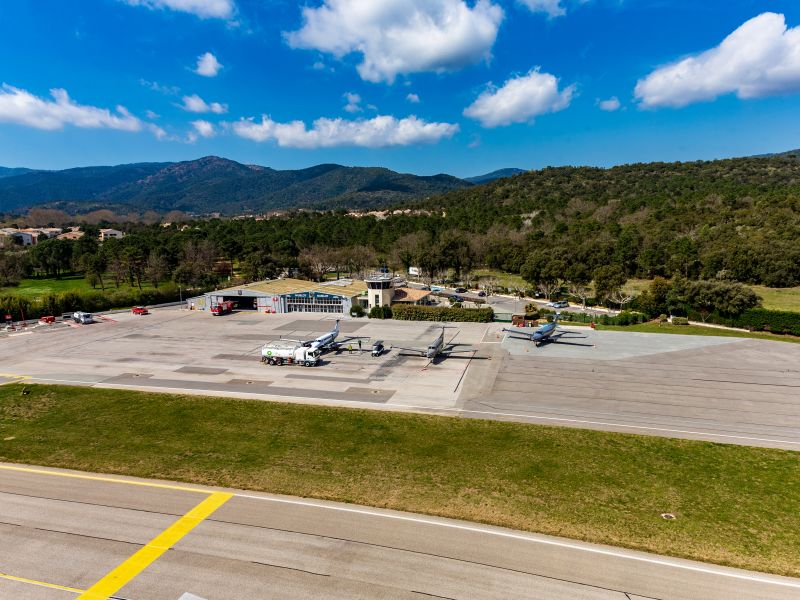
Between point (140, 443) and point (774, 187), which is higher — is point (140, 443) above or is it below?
below

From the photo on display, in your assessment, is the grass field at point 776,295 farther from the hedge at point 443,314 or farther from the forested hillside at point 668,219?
the hedge at point 443,314

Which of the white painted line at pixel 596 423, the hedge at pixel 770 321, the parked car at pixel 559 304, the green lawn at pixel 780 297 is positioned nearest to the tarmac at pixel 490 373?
the white painted line at pixel 596 423

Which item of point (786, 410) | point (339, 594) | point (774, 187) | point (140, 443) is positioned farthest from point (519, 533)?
point (774, 187)

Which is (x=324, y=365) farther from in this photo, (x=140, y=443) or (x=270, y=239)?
(x=270, y=239)

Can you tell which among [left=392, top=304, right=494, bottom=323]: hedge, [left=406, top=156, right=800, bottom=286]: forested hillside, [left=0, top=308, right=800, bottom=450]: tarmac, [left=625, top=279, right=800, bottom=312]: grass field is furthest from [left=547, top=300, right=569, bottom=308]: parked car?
[left=0, top=308, right=800, bottom=450]: tarmac

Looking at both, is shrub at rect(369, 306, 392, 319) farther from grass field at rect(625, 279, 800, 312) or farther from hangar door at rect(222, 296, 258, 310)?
grass field at rect(625, 279, 800, 312)
